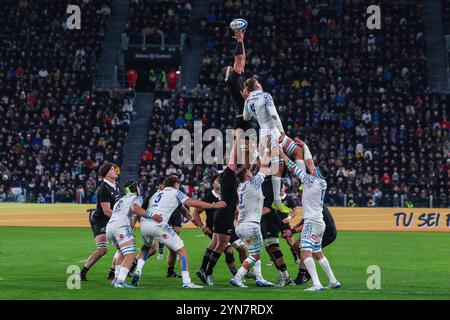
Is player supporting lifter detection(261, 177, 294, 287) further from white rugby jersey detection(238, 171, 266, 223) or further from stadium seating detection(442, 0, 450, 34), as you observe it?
stadium seating detection(442, 0, 450, 34)

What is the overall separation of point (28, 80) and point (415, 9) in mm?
22954

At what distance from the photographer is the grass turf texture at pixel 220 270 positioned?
1562 cm

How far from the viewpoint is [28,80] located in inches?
1984

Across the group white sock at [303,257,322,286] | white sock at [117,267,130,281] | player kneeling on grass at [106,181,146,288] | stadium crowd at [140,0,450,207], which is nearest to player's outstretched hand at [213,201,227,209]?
player kneeling on grass at [106,181,146,288]

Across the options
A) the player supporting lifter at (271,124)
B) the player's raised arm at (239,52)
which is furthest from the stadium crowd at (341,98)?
the player supporting lifter at (271,124)

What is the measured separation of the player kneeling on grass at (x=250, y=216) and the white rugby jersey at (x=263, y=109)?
1.98 feet

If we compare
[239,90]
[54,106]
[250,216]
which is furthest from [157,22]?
[250,216]

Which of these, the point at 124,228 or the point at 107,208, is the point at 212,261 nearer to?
the point at 124,228

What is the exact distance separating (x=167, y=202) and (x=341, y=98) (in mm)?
32208

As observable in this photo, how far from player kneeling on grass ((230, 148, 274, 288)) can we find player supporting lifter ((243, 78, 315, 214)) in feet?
1.16

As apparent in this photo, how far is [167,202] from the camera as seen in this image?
17.3 m

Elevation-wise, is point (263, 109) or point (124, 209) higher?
point (263, 109)

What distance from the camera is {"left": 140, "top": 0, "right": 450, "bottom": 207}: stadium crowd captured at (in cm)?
4325

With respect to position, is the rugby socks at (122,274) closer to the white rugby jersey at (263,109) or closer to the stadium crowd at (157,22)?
the white rugby jersey at (263,109)
